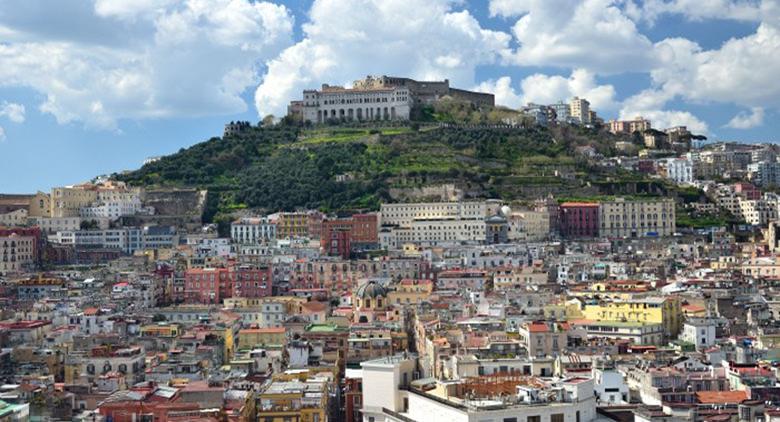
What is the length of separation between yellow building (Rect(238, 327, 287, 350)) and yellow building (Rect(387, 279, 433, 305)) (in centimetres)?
1101

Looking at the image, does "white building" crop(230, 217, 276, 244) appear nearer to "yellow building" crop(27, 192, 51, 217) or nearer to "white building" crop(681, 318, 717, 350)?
"yellow building" crop(27, 192, 51, 217)

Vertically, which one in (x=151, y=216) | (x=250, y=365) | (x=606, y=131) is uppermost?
(x=606, y=131)

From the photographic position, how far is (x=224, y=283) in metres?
61.1

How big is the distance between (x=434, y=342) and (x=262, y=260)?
3425 centimetres

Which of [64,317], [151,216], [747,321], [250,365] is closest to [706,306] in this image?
[747,321]

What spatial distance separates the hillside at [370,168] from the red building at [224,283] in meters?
28.2

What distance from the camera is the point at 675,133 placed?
13725cm

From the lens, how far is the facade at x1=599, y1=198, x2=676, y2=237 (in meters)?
86.8

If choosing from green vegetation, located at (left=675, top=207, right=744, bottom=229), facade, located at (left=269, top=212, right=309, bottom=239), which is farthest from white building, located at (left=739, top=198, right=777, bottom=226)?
facade, located at (left=269, top=212, right=309, bottom=239)

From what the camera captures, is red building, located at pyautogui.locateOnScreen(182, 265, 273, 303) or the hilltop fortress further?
the hilltop fortress

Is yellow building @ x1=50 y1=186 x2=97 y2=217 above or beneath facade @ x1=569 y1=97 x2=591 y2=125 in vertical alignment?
beneath

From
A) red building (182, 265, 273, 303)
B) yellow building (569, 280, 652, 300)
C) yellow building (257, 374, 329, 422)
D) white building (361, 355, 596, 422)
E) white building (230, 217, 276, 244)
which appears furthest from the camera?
white building (230, 217, 276, 244)

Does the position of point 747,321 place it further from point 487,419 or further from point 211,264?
point 211,264

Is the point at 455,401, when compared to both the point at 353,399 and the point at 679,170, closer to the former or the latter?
the point at 353,399
